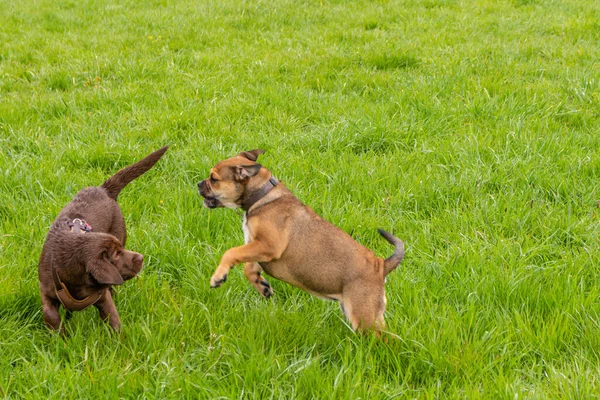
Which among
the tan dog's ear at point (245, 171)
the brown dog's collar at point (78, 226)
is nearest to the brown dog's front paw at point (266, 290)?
the tan dog's ear at point (245, 171)

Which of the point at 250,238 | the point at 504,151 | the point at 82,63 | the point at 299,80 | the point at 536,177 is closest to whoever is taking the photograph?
the point at 250,238

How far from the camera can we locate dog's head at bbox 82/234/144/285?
3.24m

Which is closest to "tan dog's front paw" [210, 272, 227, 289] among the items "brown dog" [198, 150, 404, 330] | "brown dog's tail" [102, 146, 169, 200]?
"brown dog" [198, 150, 404, 330]

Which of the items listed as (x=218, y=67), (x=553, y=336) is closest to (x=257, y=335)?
(x=553, y=336)

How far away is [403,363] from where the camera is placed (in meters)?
3.15

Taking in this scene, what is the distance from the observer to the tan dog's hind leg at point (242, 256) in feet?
11.2

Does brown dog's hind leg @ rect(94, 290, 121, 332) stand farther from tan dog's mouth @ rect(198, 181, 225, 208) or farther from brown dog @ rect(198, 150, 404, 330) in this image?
tan dog's mouth @ rect(198, 181, 225, 208)

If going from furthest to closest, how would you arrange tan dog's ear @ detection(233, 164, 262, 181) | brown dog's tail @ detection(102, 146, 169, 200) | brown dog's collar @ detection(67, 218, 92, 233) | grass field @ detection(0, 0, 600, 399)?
brown dog's tail @ detection(102, 146, 169, 200)
tan dog's ear @ detection(233, 164, 262, 181)
brown dog's collar @ detection(67, 218, 92, 233)
grass field @ detection(0, 0, 600, 399)

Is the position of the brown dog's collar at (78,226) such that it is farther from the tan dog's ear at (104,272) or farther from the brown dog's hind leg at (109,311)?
the brown dog's hind leg at (109,311)

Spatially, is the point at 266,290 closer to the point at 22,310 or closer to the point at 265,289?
the point at 265,289

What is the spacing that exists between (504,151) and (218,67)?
13.5 ft

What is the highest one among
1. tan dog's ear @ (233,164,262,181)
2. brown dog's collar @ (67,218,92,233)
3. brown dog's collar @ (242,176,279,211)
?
tan dog's ear @ (233,164,262,181)

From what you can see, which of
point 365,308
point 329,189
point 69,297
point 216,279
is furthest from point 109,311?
point 329,189

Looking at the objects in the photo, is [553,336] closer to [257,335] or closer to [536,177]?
[257,335]
